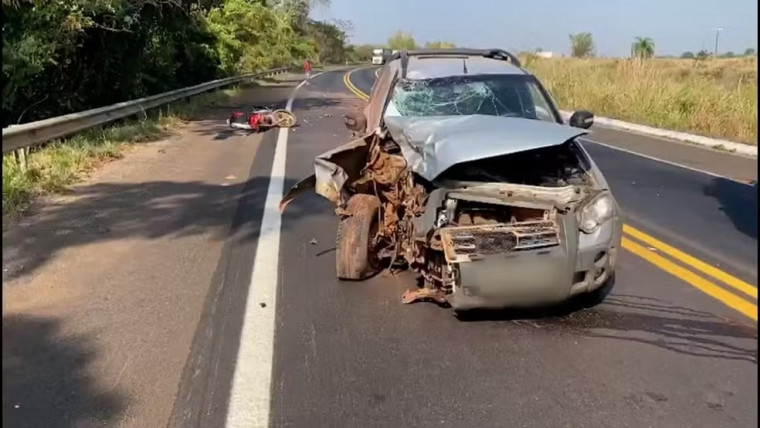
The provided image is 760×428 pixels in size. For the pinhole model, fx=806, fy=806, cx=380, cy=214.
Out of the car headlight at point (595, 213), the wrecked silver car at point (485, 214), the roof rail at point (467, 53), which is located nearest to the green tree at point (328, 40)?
the roof rail at point (467, 53)

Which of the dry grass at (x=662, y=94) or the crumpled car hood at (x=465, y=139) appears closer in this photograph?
the crumpled car hood at (x=465, y=139)

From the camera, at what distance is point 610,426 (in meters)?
3.89

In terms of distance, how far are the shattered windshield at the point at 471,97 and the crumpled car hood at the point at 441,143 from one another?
0.64m

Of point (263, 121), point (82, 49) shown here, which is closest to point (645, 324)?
point (263, 121)

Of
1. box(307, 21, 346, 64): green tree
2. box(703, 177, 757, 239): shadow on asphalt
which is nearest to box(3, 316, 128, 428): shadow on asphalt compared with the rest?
box(703, 177, 757, 239): shadow on asphalt

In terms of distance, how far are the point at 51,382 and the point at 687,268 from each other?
490cm

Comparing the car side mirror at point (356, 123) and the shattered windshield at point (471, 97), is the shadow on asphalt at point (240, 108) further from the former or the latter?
the shattered windshield at point (471, 97)

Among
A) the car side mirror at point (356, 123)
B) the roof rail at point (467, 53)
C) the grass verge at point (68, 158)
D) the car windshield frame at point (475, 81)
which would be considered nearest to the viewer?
the car windshield frame at point (475, 81)

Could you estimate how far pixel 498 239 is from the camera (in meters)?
5.00

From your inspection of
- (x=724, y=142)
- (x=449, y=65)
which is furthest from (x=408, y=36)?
(x=449, y=65)

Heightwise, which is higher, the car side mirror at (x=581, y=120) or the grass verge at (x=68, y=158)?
the car side mirror at (x=581, y=120)

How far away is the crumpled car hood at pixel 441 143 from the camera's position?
17.1 ft

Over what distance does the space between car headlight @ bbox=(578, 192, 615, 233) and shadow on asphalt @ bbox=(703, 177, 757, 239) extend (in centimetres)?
316

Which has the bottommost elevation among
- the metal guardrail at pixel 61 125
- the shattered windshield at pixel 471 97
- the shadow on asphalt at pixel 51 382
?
the shadow on asphalt at pixel 51 382
